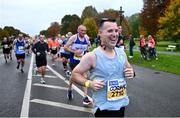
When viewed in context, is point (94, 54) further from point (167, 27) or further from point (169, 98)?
point (167, 27)

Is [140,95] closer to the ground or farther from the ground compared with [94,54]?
closer to the ground

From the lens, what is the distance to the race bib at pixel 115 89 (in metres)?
4.16

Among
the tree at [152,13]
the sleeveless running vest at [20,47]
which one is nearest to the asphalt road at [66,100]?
the sleeveless running vest at [20,47]

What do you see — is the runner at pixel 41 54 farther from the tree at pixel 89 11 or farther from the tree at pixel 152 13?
the tree at pixel 89 11

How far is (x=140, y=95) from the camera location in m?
10.4

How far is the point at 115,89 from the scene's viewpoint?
4.20 m

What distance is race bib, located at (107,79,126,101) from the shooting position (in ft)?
13.7

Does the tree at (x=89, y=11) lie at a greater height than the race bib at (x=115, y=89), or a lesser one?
greater

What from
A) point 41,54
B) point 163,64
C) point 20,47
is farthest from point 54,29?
point 41,54

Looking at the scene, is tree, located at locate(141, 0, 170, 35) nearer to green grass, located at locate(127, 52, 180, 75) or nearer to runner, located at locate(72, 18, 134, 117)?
green grass, located at locate(127, 52, 180, 75)

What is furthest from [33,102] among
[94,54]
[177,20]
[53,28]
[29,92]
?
[53,28]

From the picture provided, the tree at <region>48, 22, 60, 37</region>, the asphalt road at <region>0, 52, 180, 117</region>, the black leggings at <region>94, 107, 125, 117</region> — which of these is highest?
the black leggings at <region>94, 107, 125, 117</region>

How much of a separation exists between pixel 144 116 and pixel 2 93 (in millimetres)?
5371

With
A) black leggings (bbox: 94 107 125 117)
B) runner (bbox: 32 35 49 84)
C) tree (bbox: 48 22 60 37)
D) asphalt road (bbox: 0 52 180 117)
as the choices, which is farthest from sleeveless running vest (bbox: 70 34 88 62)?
tree (bbox: 48 22 60 37)
